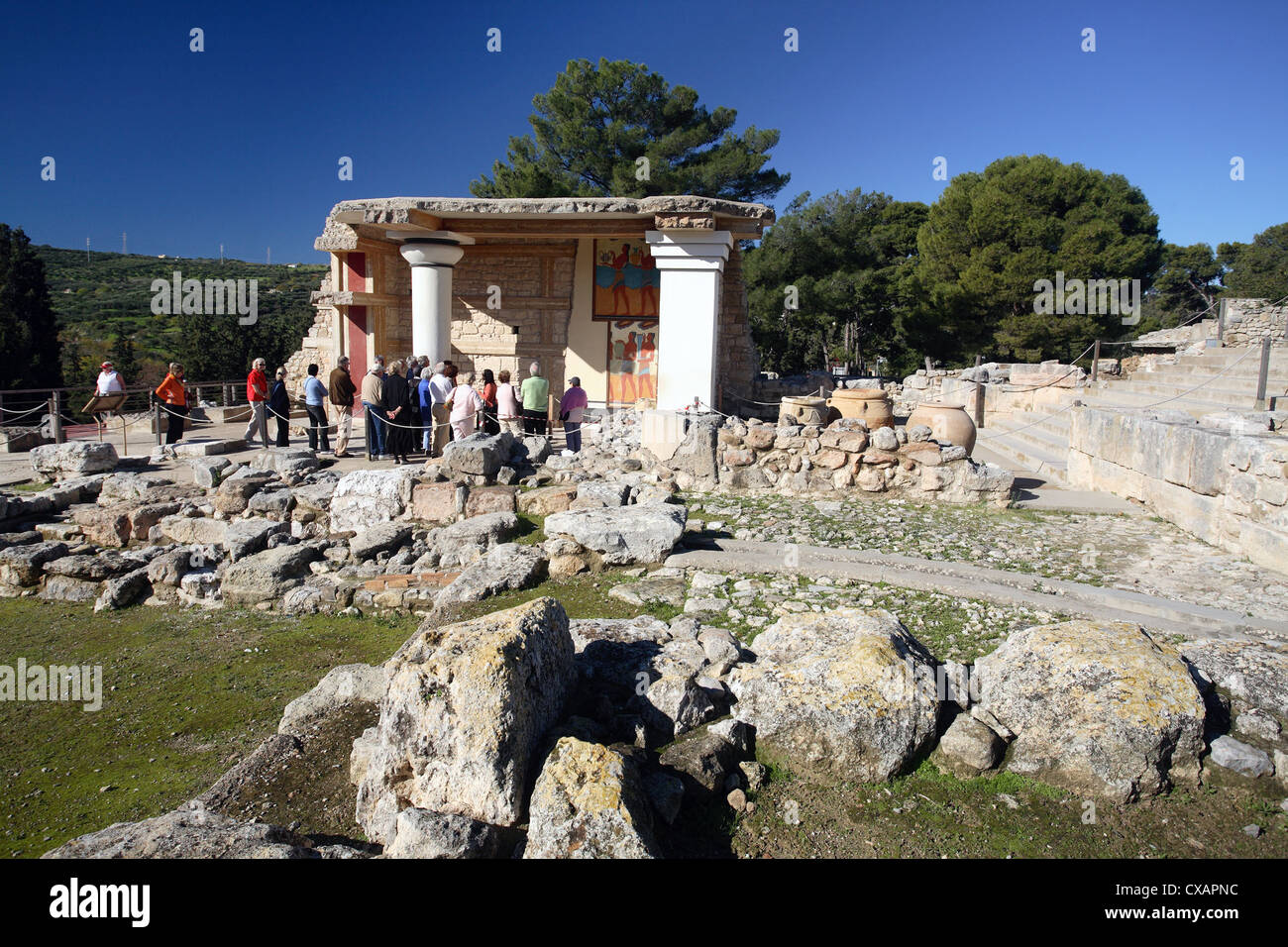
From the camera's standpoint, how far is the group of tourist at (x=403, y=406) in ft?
32.3

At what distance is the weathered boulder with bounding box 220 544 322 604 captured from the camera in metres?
6.42

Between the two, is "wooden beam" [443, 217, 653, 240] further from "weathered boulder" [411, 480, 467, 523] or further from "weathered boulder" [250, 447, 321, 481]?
"weathered boulder" [411, 480, 467, 523]

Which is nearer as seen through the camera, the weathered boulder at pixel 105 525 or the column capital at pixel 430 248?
the weathered boulder at pixel 105 525

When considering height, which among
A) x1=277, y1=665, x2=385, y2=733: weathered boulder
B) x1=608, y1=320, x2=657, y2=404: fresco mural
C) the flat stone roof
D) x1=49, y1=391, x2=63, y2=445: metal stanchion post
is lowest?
x1=277, y1=665, x2=385, y2=733: weathered boulder

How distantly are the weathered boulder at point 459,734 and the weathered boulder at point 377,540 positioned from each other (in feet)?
13.3

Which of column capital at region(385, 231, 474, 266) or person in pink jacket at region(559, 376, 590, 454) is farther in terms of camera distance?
column capital at region(385, 231, 474, 266)

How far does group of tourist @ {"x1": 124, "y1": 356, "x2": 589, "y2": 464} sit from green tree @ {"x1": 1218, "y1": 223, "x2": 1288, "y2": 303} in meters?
29.9

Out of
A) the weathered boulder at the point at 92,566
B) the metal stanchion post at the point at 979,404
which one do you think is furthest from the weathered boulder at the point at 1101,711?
the metal stanchion post at the point at 979,404

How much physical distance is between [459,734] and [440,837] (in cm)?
42

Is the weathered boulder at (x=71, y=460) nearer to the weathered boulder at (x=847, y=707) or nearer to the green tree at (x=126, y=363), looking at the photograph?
the weathered boulder at (x=847, y=707)

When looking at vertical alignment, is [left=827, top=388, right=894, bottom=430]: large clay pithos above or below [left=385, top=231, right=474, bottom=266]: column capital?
below

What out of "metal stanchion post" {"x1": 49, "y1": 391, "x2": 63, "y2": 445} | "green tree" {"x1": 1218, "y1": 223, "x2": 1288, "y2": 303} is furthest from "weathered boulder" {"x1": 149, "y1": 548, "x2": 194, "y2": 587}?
"green tree" {"x1": 1218, "y1": 223, "x2": 1288, "y2": 303}
